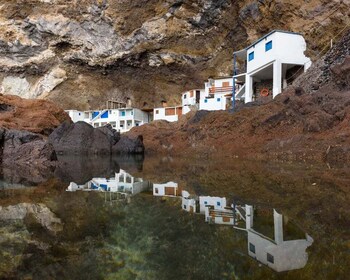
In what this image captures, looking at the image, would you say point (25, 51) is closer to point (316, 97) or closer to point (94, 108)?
point (94, 108)

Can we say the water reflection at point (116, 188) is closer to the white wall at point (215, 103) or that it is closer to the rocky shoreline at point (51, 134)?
the rocky shoreline at point (51, 134)

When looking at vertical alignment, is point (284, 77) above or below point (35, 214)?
above

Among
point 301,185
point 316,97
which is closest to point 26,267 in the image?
point 301,185

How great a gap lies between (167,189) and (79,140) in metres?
20.6

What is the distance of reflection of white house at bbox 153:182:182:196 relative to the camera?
8812 mm

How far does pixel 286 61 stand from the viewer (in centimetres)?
2870

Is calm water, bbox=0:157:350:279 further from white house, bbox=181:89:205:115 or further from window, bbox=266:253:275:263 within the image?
white house, bbox=181:89:205:115

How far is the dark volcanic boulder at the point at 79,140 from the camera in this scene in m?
28.0

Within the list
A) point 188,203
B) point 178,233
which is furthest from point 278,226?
point 188,203

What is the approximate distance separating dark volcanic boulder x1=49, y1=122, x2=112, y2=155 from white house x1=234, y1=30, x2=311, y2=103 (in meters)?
13.8

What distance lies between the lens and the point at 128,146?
29.7m

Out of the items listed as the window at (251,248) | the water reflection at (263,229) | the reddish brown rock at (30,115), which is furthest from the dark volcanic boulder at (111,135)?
the window at (251,248)

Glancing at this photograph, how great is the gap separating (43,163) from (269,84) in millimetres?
22495

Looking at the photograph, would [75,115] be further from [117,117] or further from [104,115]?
[117,117]
